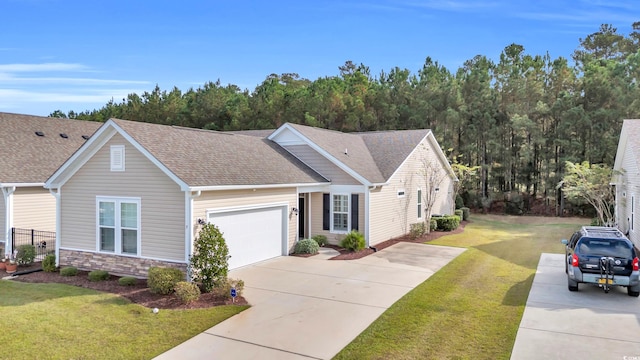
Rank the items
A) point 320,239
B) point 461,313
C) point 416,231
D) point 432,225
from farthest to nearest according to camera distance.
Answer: point 432,225, point 416,231, point 320,239, point 461,313

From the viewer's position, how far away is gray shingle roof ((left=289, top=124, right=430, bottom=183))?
19472mm

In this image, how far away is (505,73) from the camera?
125ft

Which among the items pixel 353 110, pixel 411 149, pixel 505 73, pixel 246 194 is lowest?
pixel 246 194

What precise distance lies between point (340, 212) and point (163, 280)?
932 centimetres

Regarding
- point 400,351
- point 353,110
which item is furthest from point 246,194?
point 353,110

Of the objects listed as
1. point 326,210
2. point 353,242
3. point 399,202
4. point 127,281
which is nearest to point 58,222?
point 127,281

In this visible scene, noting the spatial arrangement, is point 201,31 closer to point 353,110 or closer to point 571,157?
point 353,110

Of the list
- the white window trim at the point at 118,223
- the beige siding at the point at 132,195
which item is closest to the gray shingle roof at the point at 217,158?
the beige siding at the point at 132,195

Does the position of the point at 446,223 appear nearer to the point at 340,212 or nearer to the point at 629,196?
the point at 340,212

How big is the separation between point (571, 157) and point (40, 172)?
33.7 metres

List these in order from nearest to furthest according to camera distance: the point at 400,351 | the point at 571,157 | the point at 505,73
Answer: the point at 400,351, the point at 571,157, the point at 505,73

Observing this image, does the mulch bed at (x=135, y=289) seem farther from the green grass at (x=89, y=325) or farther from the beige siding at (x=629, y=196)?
the beige siding at (x=629, y=196)

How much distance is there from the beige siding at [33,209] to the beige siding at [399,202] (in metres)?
13.9

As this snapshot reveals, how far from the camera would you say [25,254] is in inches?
581
